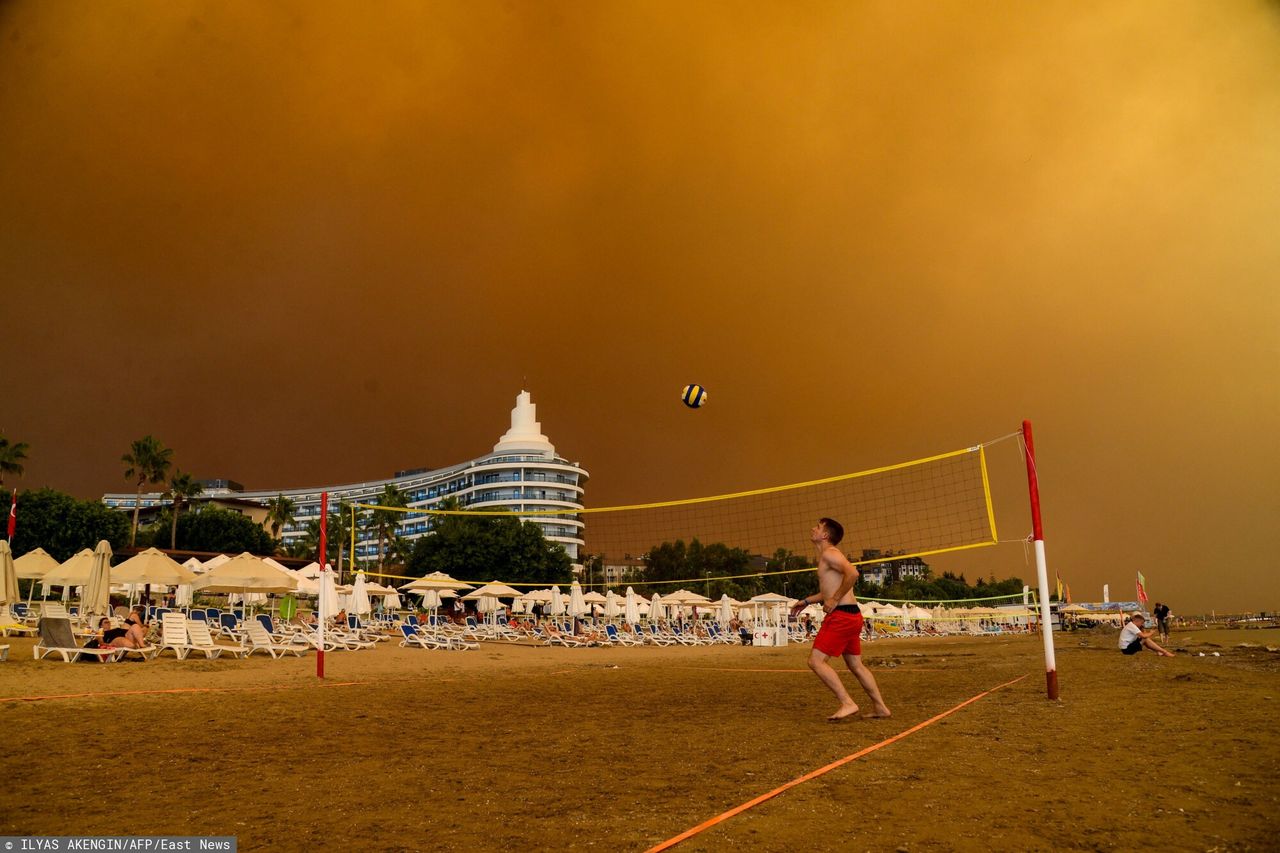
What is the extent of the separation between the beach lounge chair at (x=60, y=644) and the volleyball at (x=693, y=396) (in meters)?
11.1

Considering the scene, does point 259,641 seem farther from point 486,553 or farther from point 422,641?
point 486,553

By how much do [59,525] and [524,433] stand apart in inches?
2398

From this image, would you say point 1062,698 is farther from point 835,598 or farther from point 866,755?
point 866,755

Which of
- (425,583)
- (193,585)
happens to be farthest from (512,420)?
(193,585)

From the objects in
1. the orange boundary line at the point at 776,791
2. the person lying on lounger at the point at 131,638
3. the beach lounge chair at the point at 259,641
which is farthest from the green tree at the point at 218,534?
the orange boundary line at the point at 776,791

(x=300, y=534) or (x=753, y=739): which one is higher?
(x=300, y=534)

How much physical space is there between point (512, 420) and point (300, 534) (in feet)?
285

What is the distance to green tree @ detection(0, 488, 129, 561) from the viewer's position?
159 feet

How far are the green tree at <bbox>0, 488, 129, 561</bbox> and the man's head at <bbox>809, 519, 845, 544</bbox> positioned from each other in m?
53.6

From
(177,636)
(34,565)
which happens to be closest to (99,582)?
(177,636)

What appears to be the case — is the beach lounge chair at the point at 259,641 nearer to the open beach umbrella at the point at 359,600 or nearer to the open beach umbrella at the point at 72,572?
the open beach umbrella at the point at 72,572

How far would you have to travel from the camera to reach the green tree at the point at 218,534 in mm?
68875

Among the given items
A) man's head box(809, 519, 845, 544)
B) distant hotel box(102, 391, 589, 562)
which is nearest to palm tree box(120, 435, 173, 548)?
distant hotel box(102, 391, 589, 562)

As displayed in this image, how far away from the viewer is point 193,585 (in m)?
19.7
